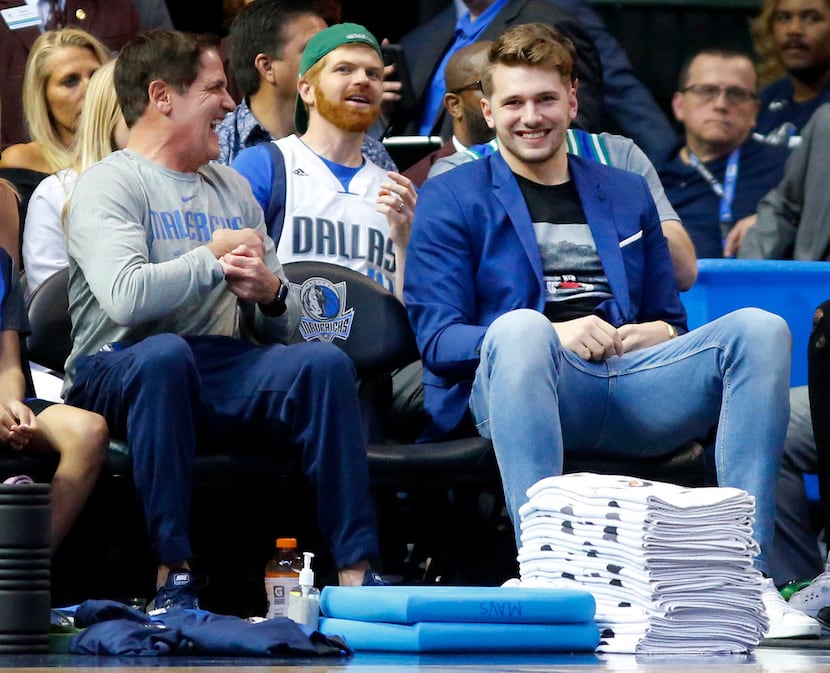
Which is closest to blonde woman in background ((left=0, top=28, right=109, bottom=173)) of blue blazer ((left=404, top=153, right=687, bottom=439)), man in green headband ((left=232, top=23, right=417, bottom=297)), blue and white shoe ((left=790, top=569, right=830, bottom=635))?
man in green headband ((left=232, top=23, right=417, bottom=297))

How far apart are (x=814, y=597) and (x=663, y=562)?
0.84 meters

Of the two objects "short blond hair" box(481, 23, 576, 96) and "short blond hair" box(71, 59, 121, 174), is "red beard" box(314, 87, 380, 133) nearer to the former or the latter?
"short blond hair" box(481, 23, 576, 96)

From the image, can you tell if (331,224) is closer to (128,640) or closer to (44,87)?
(44,87)

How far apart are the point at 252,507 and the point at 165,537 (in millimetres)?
563

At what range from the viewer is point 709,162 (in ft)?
23.0

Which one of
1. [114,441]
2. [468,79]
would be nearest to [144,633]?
[114,441]

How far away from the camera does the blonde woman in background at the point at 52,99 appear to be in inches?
227

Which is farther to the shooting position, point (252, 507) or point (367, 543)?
point (252, 507)

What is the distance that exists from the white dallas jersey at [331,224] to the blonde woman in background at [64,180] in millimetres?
549

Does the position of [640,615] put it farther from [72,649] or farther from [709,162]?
[709,162]

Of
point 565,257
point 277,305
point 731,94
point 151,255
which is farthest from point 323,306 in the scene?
point 731,94

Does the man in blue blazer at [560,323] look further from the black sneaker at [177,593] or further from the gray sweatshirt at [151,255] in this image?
the black sneaker at [177,593]

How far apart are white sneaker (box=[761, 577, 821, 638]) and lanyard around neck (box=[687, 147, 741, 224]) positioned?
310 centimetres

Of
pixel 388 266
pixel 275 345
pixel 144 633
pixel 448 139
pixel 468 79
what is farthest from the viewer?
pixel 448 139
